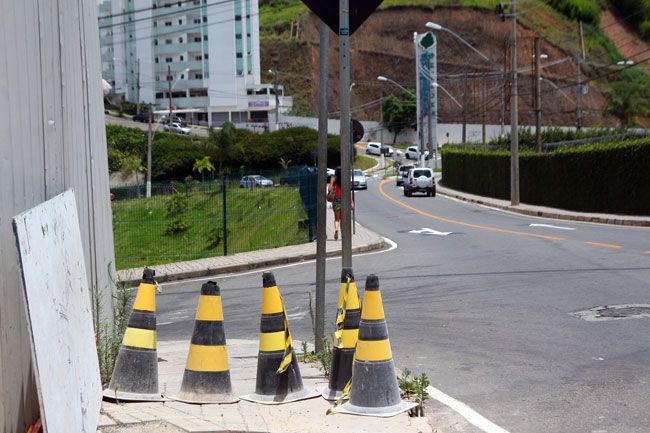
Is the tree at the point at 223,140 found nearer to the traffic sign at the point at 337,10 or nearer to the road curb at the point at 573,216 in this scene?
the road curb at the point at 573,216

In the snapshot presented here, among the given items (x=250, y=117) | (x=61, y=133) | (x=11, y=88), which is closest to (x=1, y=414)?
(x=11, y=88)

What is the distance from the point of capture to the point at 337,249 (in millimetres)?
21094

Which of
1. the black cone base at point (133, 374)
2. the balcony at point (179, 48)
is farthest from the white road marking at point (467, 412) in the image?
the balcony at point (179, 48)

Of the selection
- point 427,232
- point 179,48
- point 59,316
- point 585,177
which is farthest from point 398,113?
point 59,316

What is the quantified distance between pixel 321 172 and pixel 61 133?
2.63 metres

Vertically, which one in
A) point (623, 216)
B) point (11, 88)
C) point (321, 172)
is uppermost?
point (11, 88)

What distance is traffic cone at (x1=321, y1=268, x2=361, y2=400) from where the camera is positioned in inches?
280

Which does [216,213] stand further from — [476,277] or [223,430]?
[223,430]

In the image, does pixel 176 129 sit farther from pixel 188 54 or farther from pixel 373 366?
pixel 373 366

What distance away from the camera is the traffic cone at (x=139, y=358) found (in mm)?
6938

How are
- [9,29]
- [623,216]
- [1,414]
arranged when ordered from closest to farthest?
1. [1,414]
2. [9,29]
3. [623,216]

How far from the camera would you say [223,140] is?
68188 millimetres

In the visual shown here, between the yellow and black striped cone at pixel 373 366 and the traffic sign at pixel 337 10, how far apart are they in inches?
94.6

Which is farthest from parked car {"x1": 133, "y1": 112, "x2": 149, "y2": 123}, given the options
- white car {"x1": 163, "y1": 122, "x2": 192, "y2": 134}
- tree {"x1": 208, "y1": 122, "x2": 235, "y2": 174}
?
tree {"x1": 208, "y1": 122, "x2": 235, "y2": 174}
